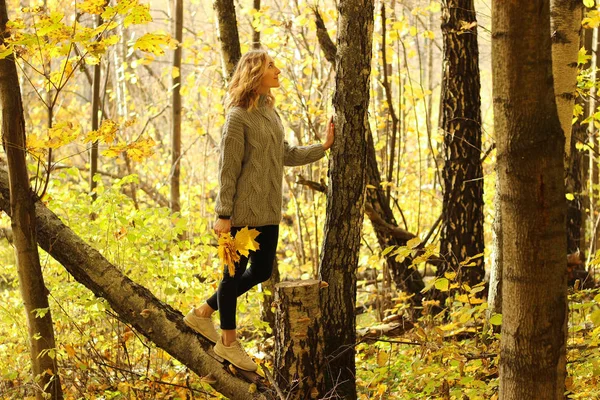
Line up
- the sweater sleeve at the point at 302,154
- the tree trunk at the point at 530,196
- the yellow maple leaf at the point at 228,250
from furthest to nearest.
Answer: the sweater sleeve at the point at 302,154 < the yellow maple leaf at the point at 228,250 < the tree trunk at the point at 530,196

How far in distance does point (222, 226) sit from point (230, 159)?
0.37 metres

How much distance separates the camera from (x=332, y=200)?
11.6 feet

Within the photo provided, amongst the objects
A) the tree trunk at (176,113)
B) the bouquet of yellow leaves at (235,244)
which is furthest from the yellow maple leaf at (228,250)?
the tree trunk at (176,113)

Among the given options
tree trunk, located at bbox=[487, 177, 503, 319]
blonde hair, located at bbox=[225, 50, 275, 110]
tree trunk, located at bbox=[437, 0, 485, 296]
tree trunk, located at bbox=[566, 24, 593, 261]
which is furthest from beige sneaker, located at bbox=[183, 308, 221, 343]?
tree trunk, located at bbox=[566, 24, 593, 261]

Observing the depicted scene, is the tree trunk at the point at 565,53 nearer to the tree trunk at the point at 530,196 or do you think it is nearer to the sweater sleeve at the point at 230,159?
the tree trunk at the point at 530,196

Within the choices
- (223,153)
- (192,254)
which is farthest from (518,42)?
(192,254)

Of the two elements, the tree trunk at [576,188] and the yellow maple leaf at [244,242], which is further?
the tree trunk at [576,188]

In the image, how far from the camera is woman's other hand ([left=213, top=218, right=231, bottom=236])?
3.40 meters

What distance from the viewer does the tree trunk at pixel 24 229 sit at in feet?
11.2

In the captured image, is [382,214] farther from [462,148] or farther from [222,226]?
[222,226]

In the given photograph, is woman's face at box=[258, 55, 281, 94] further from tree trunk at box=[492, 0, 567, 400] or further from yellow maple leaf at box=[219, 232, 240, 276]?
tree trunk at box=[492, 0, 567, 400]

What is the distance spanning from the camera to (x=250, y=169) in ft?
11.5

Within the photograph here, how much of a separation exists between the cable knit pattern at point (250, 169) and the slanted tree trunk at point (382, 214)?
2.00m

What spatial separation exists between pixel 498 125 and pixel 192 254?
3593 millimetres
